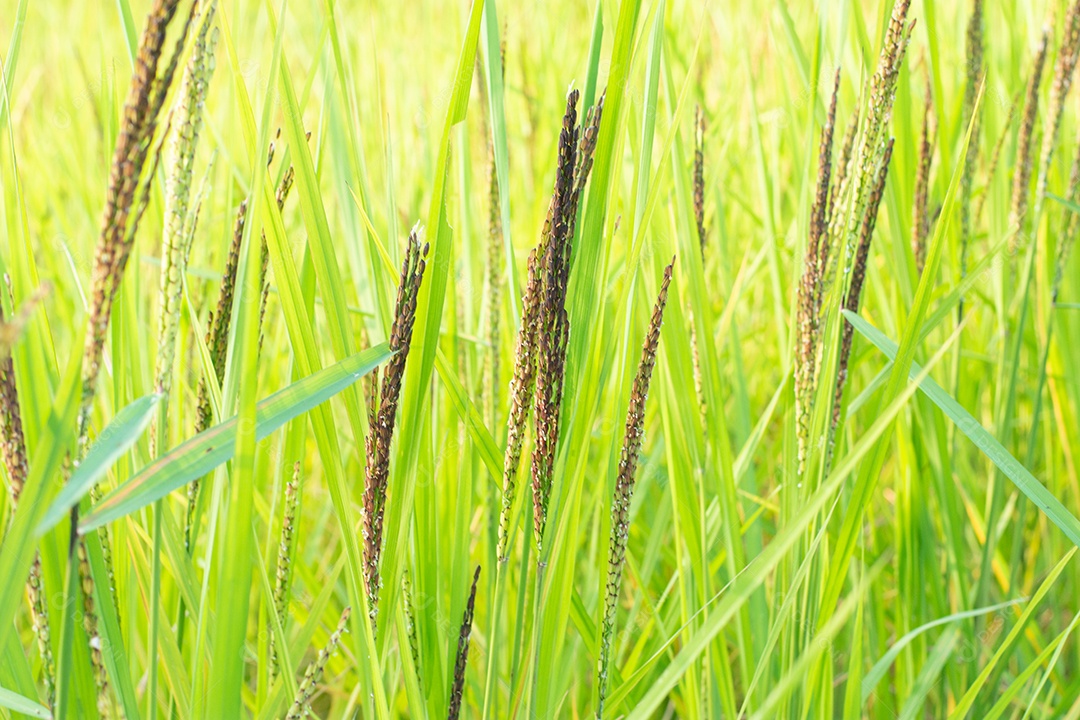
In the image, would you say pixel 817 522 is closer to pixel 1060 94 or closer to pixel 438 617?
pixel 438 617

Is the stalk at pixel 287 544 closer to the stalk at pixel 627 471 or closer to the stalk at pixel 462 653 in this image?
the stalk at pixel 462 653

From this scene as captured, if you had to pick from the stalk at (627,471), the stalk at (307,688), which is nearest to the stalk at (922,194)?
the stalk at (627,471)

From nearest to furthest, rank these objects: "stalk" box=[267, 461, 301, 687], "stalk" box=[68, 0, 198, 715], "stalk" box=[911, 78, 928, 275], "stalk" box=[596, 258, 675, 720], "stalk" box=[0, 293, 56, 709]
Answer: "stalk" box=[68, 0, 198, 715], "stalk" box=[0, 293, 56, 709], "stalk" box=[596, 258, 675, 720], "stalk" box=[267, 461, 301, 687], "stalk" box=[911, 78, 928, 275]

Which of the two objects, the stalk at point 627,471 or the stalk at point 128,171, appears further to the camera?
the stalk at point 627,471

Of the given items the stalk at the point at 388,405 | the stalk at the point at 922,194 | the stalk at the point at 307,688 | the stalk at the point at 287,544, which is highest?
the stalk at the point at 922,194

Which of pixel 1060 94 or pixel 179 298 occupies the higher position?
pixel 1060 94

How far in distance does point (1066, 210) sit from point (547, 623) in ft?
4.04

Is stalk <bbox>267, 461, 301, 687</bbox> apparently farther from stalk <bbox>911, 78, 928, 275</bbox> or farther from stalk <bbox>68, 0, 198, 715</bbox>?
→ stalk <bbox>911, 78, 928, 275</bbox>

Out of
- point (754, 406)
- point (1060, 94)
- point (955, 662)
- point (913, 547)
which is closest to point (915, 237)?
point (1060, 94)

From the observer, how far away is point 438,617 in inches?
40.9

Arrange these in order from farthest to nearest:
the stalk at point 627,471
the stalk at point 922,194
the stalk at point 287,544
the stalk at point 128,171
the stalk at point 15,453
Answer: the stalk at point 922,194 < the stalk at point 287,544 < the stalk at point 627,471 < the stalk at point 15,453 < the stalk at point 128,171

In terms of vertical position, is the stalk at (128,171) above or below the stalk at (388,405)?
above

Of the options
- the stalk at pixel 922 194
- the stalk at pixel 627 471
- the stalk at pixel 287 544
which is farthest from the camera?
the stalk at pixel 922 194

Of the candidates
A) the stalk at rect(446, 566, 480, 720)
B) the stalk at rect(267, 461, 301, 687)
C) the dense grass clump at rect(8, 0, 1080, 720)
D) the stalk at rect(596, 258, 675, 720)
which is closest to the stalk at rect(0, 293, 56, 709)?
the dense grass clump at rect(8, 0, 1080, 720)
